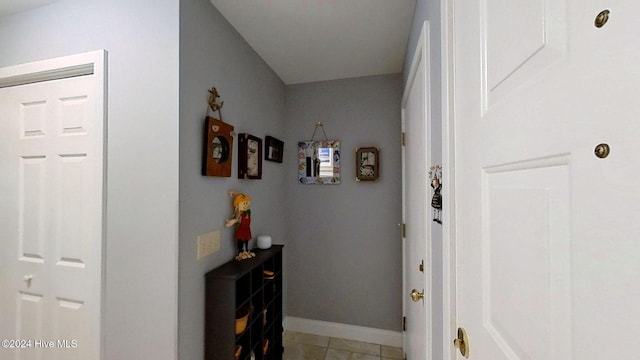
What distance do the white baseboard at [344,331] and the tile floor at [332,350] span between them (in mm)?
37

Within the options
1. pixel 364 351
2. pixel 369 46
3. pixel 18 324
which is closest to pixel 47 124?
pixel 18 324

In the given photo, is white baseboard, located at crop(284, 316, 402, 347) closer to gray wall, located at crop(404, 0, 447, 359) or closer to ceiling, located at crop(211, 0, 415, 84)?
gray wall, located at crop(404, 0, 447, 359)

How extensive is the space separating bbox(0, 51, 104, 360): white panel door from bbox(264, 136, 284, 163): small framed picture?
104cm

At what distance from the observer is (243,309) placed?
1.48 metres

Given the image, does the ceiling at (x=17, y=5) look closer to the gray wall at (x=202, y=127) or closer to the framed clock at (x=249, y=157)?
the gray wall at (x=202, y=127)

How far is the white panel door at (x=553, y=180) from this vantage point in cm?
27

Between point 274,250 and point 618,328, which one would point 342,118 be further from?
point 618,328

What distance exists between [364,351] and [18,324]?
7.68 feet

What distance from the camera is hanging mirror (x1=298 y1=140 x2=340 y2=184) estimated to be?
2389 mm

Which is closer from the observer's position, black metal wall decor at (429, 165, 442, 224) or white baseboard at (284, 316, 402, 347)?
black metal wall decor at (429, 165, 442, 224)

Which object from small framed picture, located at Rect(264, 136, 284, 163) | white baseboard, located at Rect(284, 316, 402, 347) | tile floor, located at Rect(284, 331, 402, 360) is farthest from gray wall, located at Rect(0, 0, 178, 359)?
white baseboard, located at Rect(284, 316, 402, 347)

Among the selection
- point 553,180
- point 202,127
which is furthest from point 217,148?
point 553,180

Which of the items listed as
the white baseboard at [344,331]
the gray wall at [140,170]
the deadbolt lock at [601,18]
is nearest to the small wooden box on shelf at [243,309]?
the gray wall at [140,170]

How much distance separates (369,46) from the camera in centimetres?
188
